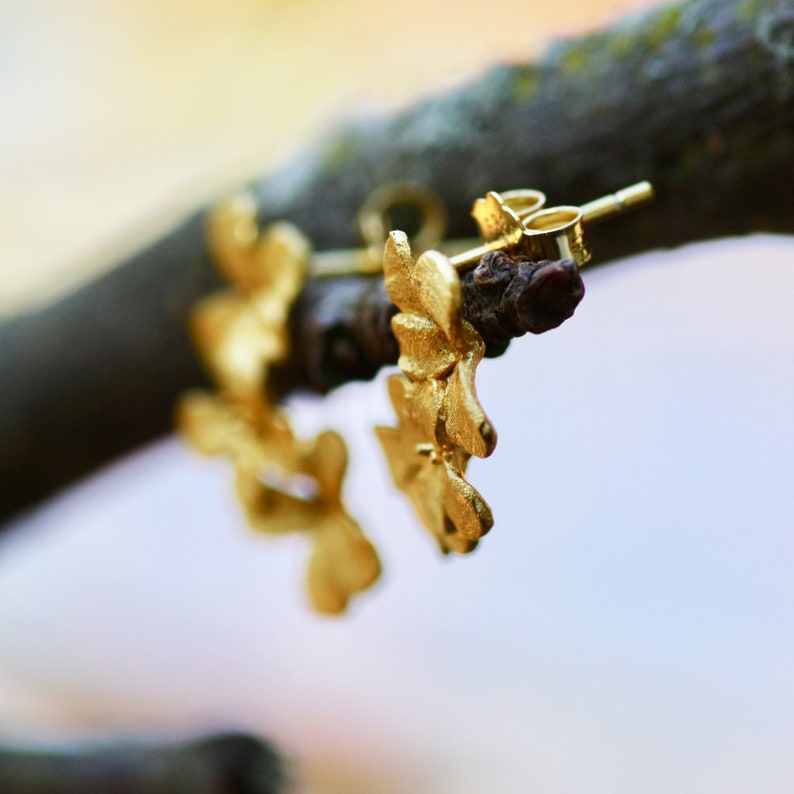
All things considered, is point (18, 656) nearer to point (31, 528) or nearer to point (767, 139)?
point (31, 528)

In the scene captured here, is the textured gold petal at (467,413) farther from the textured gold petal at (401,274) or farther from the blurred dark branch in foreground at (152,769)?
the blurred dark branch in foreground at (152,769)

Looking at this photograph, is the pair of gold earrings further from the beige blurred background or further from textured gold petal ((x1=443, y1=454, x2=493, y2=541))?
the beige blurred background

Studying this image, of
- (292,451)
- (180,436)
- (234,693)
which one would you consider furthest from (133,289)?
(234,693)

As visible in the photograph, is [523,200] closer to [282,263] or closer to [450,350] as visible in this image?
[450,350]

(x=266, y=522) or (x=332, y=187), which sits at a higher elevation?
(x=332, y=187)

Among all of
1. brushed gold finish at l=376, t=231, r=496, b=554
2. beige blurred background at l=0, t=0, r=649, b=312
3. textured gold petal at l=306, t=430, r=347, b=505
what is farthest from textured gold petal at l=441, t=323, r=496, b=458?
beige blurred background at l=0, t=0, r=649, b=312

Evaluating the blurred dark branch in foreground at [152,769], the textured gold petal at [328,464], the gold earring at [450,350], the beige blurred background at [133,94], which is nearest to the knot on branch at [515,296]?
the gold earring at [450,350]
